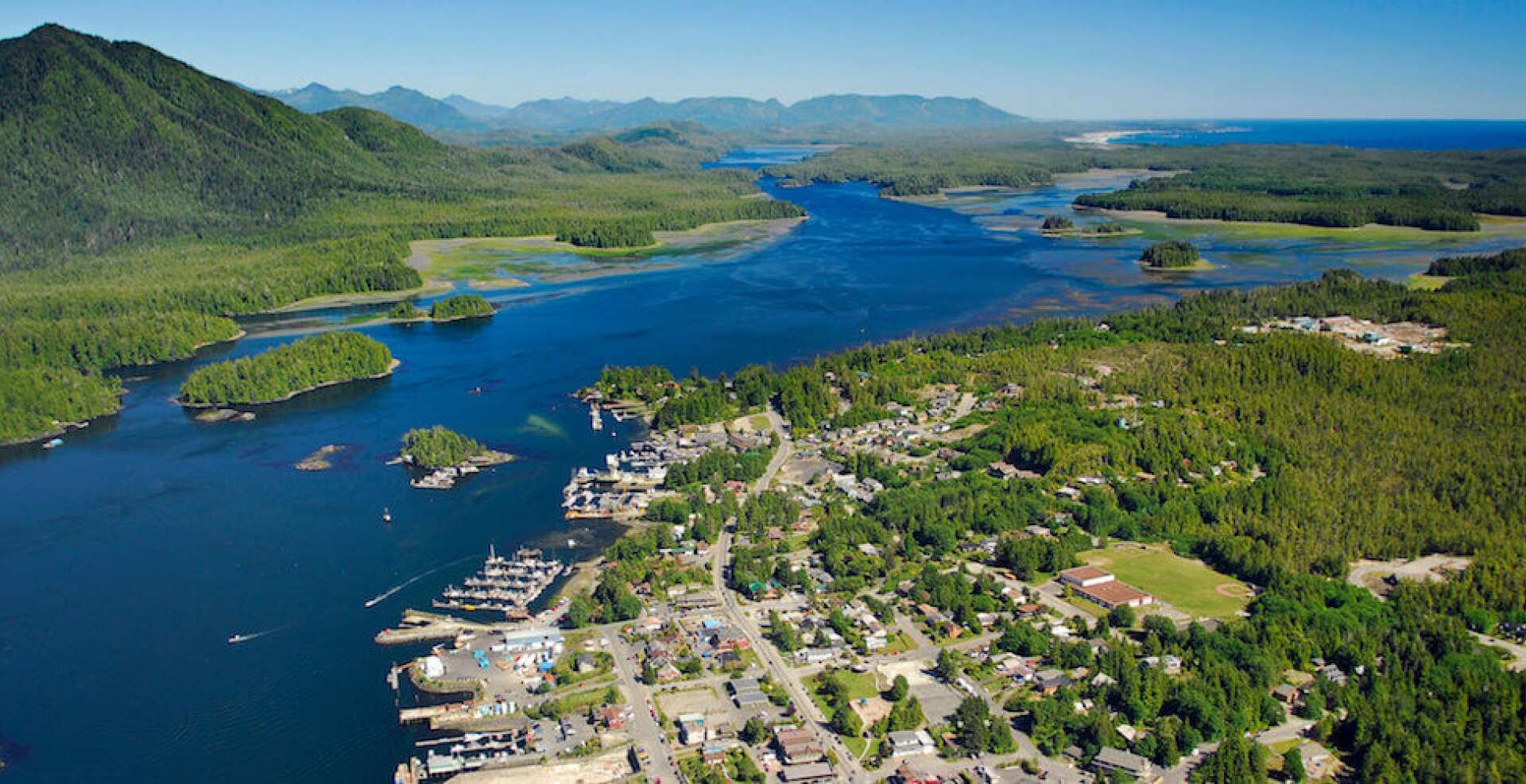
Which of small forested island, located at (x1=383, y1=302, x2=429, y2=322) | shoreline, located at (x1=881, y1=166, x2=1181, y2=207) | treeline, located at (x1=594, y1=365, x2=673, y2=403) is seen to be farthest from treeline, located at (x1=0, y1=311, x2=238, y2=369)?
shoreline, located at (x1=881, y1=166, x2=1181, y2=207)

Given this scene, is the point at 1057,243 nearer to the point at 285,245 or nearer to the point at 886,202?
the point at 886,202

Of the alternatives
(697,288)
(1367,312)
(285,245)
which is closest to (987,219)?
(697,288)

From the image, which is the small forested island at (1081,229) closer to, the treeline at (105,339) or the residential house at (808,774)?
the treeline at (105,339)

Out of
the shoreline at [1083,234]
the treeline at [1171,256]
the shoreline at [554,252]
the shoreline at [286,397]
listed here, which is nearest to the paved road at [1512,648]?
the shoreline at [286,397]

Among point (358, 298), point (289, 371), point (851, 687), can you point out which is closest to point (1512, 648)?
point (851, 687)

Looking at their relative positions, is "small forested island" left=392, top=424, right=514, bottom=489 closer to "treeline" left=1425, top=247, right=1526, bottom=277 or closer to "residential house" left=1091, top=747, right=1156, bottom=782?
"residential house" left=1091, top=747, right=1156, bottom=782

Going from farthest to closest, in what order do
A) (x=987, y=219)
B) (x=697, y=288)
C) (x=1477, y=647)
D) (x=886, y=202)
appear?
(x=886, y=202)
(x=987, y=219)
(x=697, y=288)
(x=1477, y=647)

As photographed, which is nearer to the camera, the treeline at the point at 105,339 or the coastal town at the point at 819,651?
the coastal town at the point at 819,651
